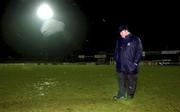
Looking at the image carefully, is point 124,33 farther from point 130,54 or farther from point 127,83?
point 127,83

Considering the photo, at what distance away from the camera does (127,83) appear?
9492 millimetres

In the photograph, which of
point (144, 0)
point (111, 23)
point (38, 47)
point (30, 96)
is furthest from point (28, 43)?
point (30, 96)

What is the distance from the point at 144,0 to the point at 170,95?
33.4 m

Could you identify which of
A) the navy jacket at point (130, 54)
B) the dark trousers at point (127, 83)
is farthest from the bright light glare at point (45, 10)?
the navy jacket at point (130, 54)

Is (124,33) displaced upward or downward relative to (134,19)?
downward

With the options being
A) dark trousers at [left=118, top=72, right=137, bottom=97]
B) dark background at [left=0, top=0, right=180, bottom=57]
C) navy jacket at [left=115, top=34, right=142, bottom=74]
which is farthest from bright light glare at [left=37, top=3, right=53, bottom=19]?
navy jacket at [left=115, top=34, right=142, bottom=74]

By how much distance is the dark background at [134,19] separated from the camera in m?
42.9

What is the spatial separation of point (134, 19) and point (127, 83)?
1401 inches

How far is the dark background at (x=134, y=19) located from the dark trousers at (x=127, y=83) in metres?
31.0

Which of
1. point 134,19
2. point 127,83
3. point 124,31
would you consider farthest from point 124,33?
point 134,19

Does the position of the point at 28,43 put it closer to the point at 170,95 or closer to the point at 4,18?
the point at 4,18

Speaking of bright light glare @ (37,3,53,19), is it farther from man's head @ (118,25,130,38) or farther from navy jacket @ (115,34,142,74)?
navy jacket @ (115,34,142,74)

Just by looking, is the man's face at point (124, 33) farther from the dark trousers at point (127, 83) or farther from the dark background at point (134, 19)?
the dark background at point (134, 19)

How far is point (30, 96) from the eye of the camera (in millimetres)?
10859
